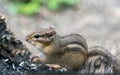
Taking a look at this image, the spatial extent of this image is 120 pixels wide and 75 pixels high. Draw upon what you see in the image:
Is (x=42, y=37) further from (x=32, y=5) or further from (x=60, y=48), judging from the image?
(x=32, y=5)

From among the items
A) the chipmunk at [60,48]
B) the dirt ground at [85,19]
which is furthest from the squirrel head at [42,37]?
the dirt ground at [85,19]

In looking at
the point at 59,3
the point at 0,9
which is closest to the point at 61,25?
the point at 59,3

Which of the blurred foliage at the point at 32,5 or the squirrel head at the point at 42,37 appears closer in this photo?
the squirrel head at the point at 42,37

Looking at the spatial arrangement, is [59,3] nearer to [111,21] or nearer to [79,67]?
[111,21]

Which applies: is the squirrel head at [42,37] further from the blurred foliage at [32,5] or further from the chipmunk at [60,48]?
the blurred foliage at [32,5]

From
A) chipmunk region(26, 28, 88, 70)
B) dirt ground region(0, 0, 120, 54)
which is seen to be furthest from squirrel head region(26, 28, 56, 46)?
dirt ground region(0, 0, 120, 54)
